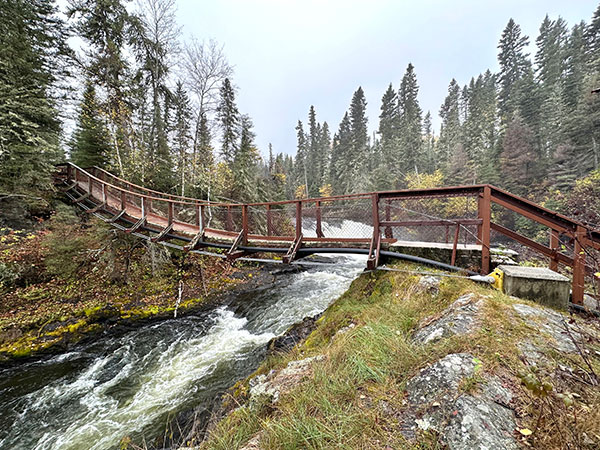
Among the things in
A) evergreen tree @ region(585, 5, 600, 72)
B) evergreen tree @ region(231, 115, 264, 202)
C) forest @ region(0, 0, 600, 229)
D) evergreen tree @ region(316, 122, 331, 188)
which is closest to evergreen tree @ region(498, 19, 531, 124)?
forest @ region(0, 0, 600, 229)

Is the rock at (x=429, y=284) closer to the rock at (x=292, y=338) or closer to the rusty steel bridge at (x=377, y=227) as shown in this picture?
the rusty steel bridge at (x=377, y=227)

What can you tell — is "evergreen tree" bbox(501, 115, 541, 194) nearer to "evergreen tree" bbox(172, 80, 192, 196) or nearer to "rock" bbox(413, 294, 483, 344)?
"rock" bbox(413, 294, 483, 344)

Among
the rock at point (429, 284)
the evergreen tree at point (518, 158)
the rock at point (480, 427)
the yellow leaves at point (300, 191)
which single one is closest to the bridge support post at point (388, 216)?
the rock at point (429, 284)

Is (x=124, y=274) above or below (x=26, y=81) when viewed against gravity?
below

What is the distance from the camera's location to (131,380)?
205 inches

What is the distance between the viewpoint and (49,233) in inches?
301

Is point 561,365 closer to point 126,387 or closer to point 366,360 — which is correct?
point 366,360

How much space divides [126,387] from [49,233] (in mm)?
6393

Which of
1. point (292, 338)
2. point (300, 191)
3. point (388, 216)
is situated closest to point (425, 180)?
point (300, 191)

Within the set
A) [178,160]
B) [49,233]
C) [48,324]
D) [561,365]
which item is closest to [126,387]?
[48,324]

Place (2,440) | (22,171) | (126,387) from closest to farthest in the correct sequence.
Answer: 1. (2,440)
2. (126,387)
3. (22,171)

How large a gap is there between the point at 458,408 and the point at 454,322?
46.0 inches

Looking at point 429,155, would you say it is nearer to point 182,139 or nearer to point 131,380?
point 182,139

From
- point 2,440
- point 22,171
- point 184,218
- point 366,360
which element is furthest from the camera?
point 184,218
